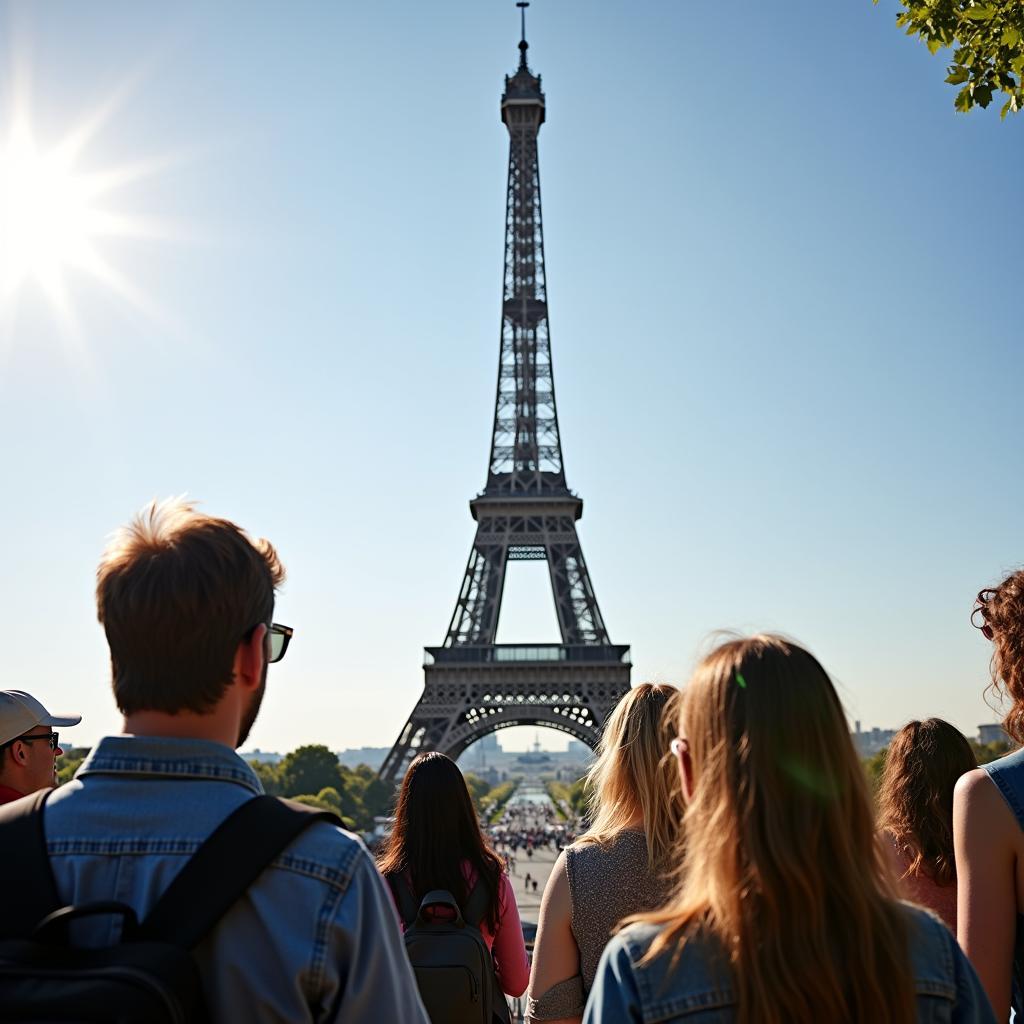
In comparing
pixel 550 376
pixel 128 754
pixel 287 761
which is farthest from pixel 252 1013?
pixel 287 761

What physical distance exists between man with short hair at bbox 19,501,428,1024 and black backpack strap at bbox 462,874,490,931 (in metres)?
2.41

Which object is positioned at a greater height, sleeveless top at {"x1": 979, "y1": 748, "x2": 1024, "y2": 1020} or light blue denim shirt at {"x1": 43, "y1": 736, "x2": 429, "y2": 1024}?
sleeveless top at {"x1": 979, "y1": 748, "x2": 1024, "y2": 1020}

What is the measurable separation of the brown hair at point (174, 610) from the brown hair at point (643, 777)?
1.94 metres

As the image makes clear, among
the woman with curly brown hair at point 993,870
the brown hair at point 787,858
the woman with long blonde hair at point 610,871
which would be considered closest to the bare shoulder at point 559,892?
the woman with long blonde hair at point 610,871

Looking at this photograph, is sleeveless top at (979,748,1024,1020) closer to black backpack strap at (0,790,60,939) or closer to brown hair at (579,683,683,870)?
brown hair at (579,683,683,870)

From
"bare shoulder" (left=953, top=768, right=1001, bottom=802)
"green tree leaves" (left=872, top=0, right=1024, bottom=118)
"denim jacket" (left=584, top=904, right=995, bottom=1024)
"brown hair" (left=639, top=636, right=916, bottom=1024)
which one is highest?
"green tree leaves" (left=872, top=0, right=1024, bottom=118)

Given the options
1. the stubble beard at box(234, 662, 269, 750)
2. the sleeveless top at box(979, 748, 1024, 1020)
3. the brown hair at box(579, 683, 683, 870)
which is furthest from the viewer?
the brown hair at box(579, 683, 683, 870)

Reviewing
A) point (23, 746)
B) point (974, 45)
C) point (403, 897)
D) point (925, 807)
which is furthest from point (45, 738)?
point (974, 45)

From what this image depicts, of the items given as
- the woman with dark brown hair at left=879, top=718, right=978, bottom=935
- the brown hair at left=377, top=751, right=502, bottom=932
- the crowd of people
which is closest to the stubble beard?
the crowd of people

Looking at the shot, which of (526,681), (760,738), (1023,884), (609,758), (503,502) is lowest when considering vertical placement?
(1023,884)

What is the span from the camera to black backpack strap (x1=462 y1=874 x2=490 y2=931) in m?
5.04

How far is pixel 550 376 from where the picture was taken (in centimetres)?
5138

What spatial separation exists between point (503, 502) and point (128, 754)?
1803 inches

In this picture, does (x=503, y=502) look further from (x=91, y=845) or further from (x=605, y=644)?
(x=91, y=845)
